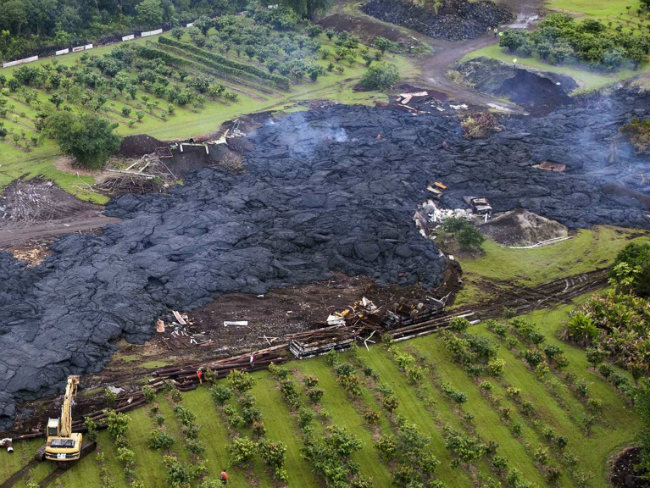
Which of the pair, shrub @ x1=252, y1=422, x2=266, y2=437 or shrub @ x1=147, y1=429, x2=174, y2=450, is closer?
shrub @ x1=147, y1=429, x2=174, y2=450

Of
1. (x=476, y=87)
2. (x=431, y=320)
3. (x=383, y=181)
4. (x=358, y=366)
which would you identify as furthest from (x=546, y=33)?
(x=358, y=366)

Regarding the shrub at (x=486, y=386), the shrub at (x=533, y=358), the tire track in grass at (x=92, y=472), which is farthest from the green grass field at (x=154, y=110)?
the shrub at (x=533, y=358)

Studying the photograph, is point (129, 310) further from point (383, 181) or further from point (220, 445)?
point (383, 181)

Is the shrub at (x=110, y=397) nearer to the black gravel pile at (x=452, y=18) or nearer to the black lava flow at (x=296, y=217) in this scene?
the black lava flow at (x=296, y=217)

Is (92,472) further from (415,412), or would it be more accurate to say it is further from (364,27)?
(364,27)

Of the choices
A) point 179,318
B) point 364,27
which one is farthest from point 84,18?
point 179,318

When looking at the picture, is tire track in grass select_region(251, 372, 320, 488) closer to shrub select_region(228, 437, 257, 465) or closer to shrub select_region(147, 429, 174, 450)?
shrub select_region(228, 437, 257, 465)

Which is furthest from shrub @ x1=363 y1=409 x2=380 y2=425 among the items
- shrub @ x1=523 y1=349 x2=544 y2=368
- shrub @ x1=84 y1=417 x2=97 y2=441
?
shrub @ x1=84 y1=417 x2=97 y2=441
